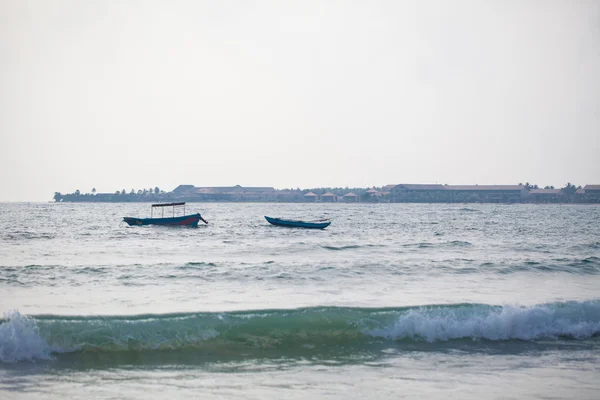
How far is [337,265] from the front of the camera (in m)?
24.4

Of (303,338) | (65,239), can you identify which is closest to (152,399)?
(303,338)

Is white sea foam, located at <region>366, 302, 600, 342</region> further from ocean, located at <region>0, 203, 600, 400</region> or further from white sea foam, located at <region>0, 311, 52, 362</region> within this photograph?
white sea foam, located at <region>0, 311, 52, 362</region>

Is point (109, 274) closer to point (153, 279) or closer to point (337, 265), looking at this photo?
point (153, 279)

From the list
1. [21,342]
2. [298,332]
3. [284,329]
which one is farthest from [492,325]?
[21,342]

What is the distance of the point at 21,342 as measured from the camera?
1149cm

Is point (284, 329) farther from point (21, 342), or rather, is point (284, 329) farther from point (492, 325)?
point (21, 342)

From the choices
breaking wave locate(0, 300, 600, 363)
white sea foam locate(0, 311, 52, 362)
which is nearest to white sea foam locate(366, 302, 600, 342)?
breaking wave locate(0, 300, 600, 363)

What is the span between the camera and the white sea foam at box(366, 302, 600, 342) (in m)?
13.0

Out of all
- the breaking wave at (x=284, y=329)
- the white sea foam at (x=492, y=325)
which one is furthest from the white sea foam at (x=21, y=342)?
the white sea foam at (x=492, y=325)

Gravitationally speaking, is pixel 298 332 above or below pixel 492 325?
below

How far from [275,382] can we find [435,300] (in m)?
7.82

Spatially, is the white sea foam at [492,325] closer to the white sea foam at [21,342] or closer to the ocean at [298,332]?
the ocean at [298,332]

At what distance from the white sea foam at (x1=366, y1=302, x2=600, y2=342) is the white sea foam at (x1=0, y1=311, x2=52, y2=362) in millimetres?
7030

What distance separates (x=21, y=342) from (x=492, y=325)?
10289mm
